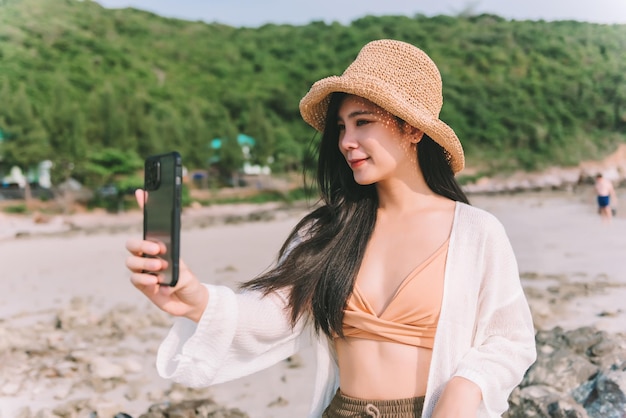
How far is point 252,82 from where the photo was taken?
33.5 metres

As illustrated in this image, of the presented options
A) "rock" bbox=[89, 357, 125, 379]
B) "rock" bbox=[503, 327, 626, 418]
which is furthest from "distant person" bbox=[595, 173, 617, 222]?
"rock" bbox=[89, 357, 125, 379]

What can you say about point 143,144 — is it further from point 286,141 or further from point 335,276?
point 335,276

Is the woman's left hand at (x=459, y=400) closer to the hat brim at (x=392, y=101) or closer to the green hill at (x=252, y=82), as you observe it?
the hat brim at (x=392, y=101)

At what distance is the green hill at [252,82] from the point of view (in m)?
22.8

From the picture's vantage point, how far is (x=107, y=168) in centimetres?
2038

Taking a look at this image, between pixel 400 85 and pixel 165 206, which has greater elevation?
pixel 400 85

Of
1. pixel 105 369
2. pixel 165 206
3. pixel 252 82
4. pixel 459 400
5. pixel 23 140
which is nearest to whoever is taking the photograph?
pixel 165 206

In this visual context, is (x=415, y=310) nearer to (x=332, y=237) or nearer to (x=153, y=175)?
(x=332, y=237)

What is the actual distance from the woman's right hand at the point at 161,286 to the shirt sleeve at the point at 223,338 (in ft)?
0.15

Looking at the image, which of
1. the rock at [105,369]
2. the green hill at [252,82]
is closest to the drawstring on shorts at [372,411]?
the rock at [105,369]

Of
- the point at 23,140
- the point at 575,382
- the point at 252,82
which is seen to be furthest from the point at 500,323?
the point at 252,82

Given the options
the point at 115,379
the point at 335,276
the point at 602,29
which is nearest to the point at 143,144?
the point at 115,379

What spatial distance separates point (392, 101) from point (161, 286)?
0.67 metres

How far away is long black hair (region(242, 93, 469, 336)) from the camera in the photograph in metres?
1.61
